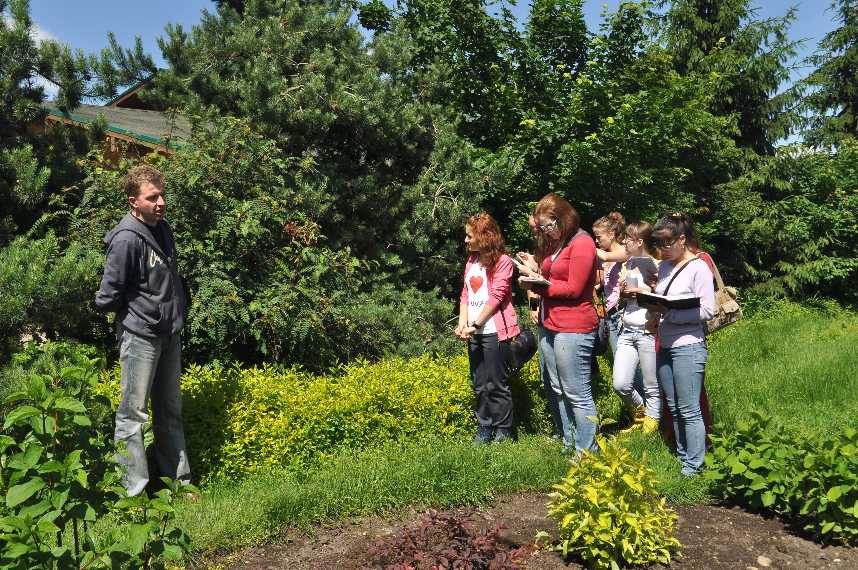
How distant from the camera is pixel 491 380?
18.0 feet

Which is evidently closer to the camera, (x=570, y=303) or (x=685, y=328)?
(x=685, y=328)

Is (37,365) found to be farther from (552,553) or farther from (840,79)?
(840,79)

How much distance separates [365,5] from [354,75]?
111 inches

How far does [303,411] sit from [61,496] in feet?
8.92

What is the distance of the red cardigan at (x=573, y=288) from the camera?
4875 millimetres

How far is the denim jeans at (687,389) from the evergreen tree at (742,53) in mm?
11608

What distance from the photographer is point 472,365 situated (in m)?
5.63

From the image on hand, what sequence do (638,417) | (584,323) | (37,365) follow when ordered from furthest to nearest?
1. (638,417)
2. (584,323)
3. (37,365)

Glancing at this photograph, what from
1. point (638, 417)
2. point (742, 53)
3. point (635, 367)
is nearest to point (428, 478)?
point (635, 367)

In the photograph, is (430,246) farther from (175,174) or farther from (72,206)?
(72,206)

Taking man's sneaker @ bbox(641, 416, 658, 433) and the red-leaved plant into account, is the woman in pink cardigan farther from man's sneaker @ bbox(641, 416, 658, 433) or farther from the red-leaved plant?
the red-leaved plant

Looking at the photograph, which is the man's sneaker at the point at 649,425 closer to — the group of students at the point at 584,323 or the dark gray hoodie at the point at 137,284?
the group of students at the point at 584,323

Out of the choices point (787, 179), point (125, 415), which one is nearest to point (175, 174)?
point (125, 415)

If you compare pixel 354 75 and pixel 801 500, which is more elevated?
pixel 354 75
